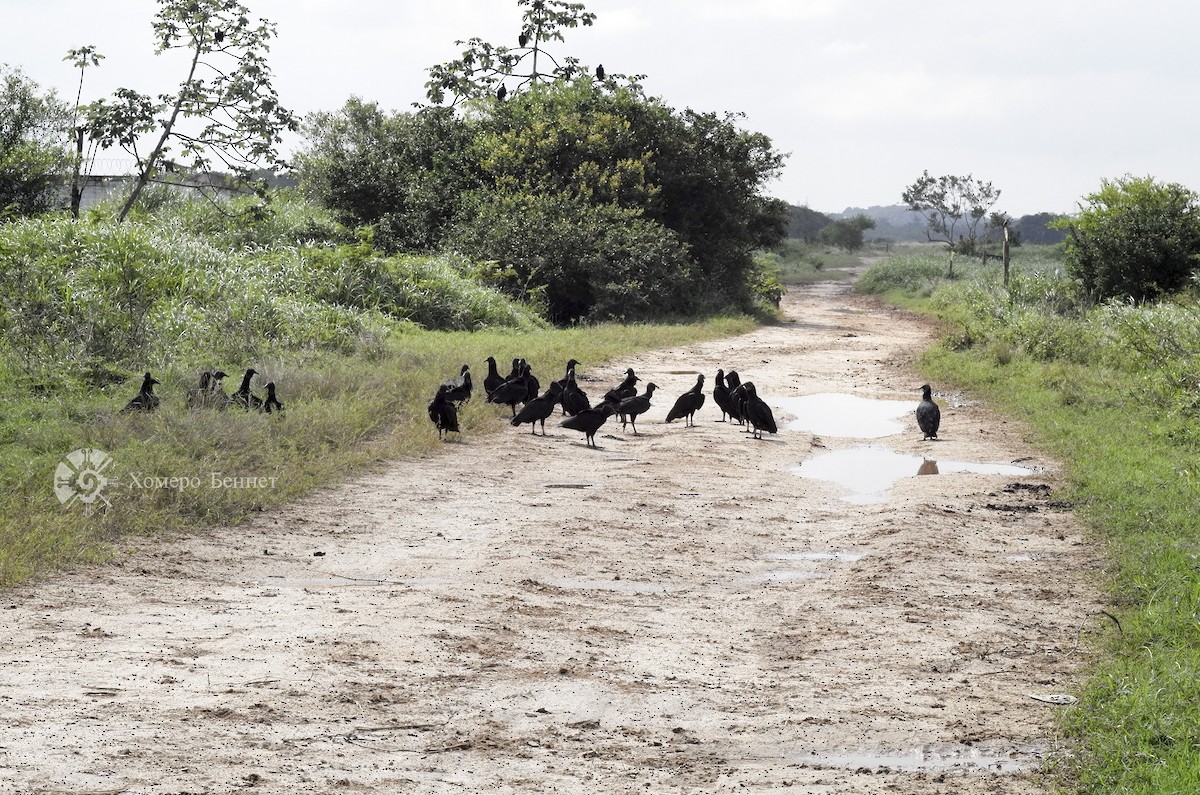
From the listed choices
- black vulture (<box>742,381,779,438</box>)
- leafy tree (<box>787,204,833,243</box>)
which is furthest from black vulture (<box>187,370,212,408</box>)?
leafy tree (<box>787,204,833,243</box>)

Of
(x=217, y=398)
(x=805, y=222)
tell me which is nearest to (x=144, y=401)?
(x=217, y=398)

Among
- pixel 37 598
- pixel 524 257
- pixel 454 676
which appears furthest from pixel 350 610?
pixel 524 257

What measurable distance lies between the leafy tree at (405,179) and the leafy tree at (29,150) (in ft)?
24.3

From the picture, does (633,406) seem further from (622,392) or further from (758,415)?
(758,415)

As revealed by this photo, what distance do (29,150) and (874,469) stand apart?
2550 centimetres

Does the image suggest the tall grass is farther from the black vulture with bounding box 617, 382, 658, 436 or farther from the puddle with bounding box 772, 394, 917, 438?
the puddle with bounding box 772, 394, 917, 438

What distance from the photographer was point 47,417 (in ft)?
40.8

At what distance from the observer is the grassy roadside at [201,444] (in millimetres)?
8797

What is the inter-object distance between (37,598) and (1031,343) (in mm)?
18711

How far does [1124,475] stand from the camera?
11305 mm

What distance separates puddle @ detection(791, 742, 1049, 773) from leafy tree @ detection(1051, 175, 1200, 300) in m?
26.7

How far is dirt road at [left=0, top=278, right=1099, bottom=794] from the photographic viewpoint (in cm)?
510

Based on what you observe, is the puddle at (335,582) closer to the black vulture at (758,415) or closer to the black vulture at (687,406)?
the black vulture at (758,415)

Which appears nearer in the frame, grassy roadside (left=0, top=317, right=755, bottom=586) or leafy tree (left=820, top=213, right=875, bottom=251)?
grassy roadside (left=0, top=317, right=755, bottom=586)
